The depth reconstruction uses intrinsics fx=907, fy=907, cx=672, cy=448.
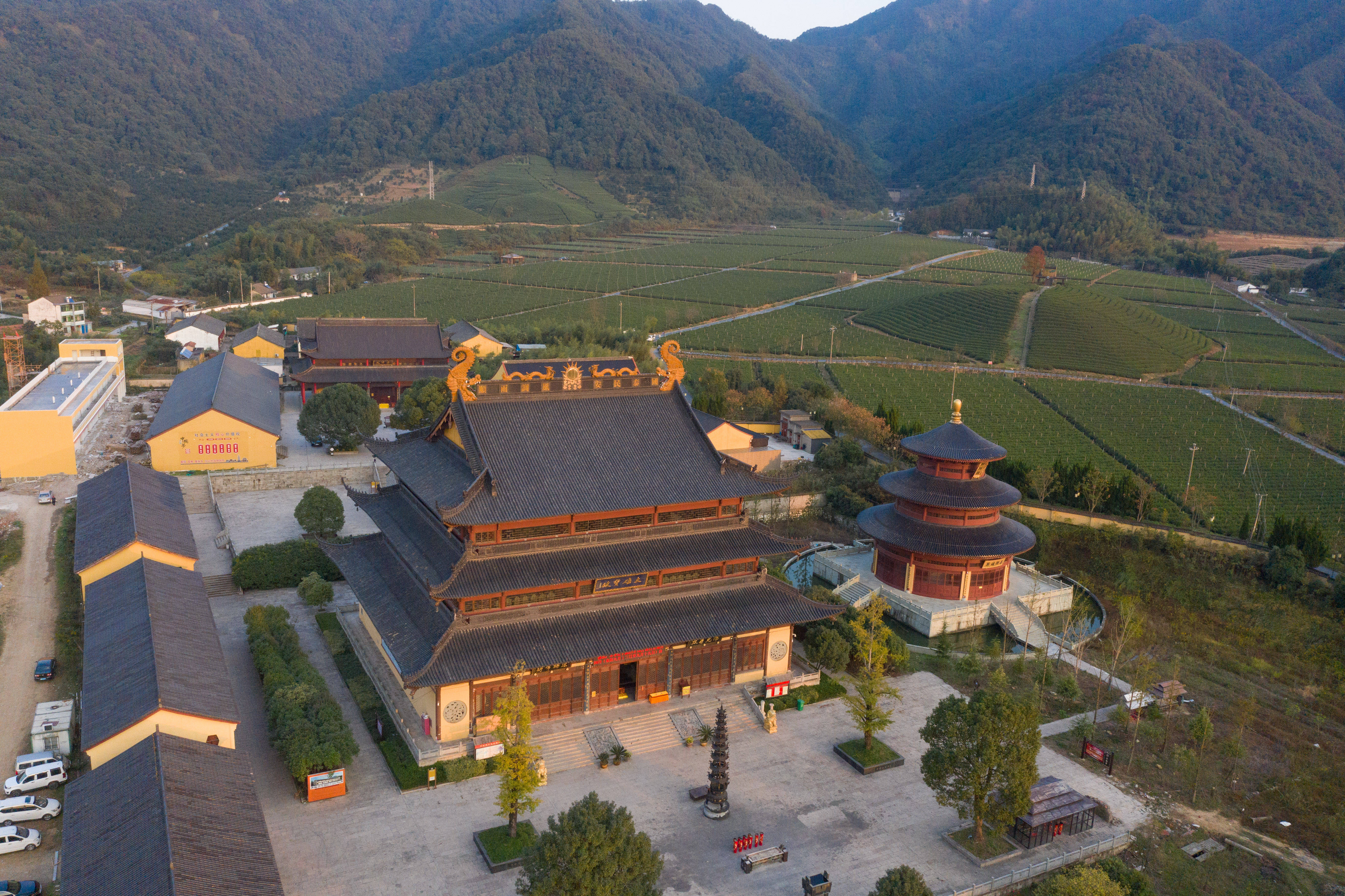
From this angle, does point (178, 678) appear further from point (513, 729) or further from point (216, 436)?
point (216, 436)

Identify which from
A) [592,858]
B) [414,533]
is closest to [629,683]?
[414,533]

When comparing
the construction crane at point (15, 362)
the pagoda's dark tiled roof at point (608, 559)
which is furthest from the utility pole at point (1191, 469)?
the construction crane at point (15, 362)

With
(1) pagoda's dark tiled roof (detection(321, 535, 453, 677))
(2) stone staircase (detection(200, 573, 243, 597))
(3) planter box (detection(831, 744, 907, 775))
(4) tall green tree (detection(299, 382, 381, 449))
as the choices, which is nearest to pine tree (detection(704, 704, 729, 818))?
(3) planter box (detection(831, 744, 907, 775))

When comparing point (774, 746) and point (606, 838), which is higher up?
point (606, 838)

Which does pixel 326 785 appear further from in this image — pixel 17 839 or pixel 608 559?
pixel 608 559

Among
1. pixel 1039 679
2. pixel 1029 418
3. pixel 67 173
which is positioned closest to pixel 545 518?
pixel 1039 679

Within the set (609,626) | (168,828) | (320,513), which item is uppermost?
(609,626)
